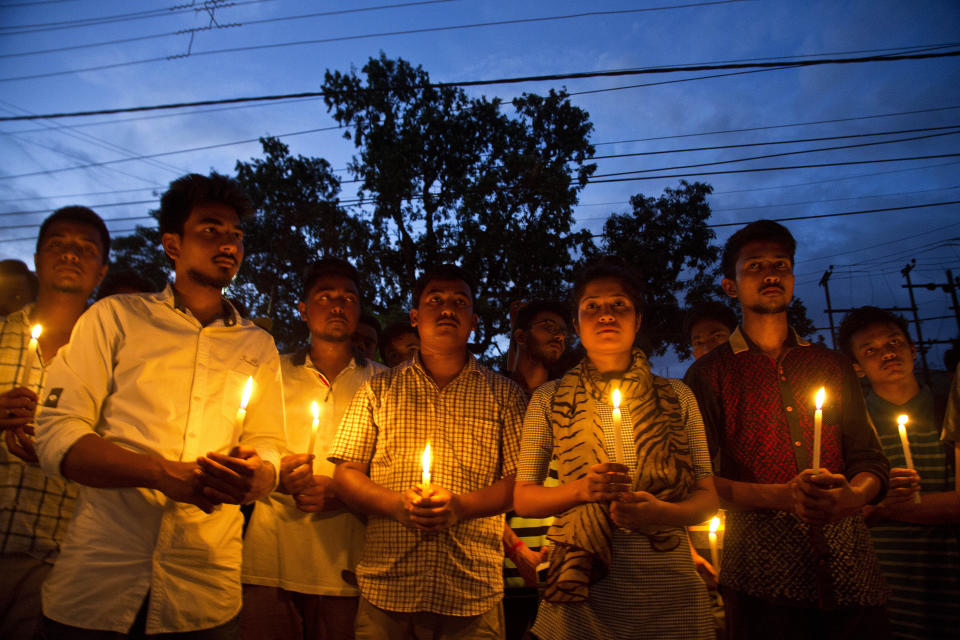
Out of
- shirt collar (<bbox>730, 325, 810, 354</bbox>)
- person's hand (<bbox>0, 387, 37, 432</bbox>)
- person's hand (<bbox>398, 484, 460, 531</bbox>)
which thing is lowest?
person's hand (<bbox>398, 484, 460, 531</bbox>)

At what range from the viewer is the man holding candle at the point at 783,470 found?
2486 mm

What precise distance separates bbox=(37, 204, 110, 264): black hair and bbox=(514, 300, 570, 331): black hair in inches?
120

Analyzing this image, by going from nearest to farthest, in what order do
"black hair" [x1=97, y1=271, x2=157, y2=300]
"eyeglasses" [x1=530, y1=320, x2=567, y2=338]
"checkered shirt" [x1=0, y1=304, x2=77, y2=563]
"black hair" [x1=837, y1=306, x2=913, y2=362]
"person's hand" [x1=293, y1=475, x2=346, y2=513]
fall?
1. "checkered shirt" [x1=0, y1=304, x2=77, y2=563]
2. "person's hand" [x1=293, y1=475, x2=346, y2=513]
3. "black hair" [x1=837, y1=306, x2=913, y2=362]
4. "black hair" [x1=97, y1=271, x2=157, y2=300]
5. "eyeglasses" [x1=530, y1=320, x2=567, y2=338]

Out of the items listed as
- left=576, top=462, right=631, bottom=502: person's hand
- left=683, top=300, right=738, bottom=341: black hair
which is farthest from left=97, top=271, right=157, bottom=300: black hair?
left=683, top=300, right=738, bottom=341: black hair

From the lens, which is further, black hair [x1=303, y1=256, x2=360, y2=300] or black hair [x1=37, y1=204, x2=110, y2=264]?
black hair [x1=303, y1=256, x2=360, y2=300]

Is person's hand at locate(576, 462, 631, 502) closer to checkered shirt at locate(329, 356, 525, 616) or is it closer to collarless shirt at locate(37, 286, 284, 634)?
checkered shirt at locate(329, 356, 525, 616)

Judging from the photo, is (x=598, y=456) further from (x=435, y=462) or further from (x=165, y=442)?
(x=165, y=442)

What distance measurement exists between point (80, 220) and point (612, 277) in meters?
3.15

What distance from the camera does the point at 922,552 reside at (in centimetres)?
321

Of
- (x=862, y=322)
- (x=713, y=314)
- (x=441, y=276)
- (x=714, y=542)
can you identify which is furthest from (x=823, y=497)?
(x=713, y=314)

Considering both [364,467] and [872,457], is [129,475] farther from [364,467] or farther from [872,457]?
[872,457]

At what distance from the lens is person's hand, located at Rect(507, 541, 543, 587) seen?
324cm

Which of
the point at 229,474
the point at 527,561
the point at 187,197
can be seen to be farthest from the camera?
the point at 527,561

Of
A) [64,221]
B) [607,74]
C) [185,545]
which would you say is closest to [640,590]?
[185,545]
